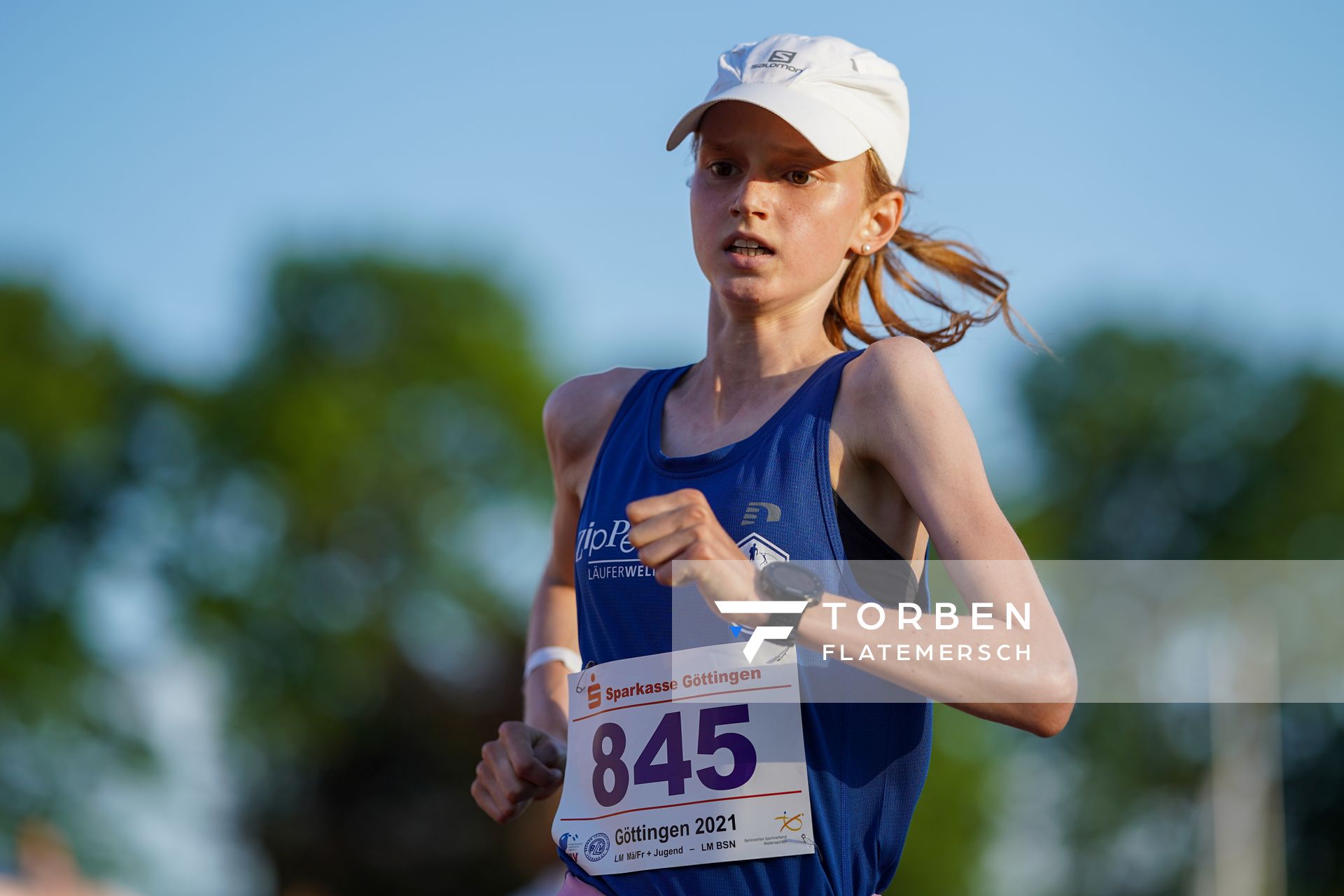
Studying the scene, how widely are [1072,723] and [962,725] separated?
727cm

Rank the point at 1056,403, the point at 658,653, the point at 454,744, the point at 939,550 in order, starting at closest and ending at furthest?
the point at 939,550 < the point at 658,653 < the point at 454,744 < the point at 1056,403

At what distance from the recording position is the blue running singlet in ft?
9.02

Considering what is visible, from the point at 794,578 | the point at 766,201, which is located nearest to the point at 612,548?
the point at 794,578

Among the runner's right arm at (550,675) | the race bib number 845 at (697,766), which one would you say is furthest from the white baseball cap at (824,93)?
the race bib number 845 at (697,766)

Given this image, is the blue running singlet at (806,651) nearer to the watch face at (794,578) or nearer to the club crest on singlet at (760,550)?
the club crest on singlet at (760,550)

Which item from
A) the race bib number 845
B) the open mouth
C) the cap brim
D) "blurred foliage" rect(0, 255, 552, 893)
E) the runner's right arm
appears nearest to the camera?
the race bib number 845

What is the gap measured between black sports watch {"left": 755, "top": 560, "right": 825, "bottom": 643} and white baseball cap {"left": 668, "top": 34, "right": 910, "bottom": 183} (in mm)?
937

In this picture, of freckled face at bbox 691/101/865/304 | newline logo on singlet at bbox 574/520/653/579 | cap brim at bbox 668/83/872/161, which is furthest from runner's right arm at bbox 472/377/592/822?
cap brim at bbox 668/83/872/161

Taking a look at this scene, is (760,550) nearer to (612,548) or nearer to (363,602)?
(612,548)

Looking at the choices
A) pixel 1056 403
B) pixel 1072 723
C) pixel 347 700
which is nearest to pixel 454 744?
pixel 347 700

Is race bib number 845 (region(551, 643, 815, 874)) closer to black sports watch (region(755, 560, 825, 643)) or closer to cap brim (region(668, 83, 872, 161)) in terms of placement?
black sports watch (region(755, 560, 825, 643))

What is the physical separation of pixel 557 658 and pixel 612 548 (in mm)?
790

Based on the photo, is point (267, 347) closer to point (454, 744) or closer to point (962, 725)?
point (454, 744)

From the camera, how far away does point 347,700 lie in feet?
86.8
